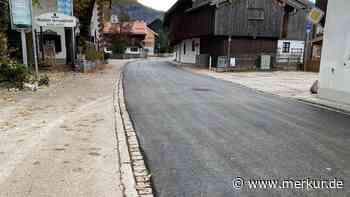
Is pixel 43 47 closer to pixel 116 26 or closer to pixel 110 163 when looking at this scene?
pixel 110 163

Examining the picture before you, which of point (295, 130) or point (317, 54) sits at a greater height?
point (317, 54)

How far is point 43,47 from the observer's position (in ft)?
72.3

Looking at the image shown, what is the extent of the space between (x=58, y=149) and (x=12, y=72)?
819 centimetres

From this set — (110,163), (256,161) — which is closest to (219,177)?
(256,161)

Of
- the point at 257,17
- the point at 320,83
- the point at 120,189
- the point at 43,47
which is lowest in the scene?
the point at 120,189

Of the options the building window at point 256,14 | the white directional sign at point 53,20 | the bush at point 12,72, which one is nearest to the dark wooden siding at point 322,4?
the white directional sign at point 53,20

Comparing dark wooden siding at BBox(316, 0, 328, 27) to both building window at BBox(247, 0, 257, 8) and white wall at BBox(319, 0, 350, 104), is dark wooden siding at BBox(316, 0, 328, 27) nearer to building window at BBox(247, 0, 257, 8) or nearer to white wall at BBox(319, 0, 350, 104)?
white wall at BBox(319, 0, 350, 104)

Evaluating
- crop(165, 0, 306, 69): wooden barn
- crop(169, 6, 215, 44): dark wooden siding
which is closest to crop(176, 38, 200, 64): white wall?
crop(169, 6, 215, 44): dark wooden siding

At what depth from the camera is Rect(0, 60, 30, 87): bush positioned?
1156 centimetres

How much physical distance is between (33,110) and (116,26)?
51.0 metres

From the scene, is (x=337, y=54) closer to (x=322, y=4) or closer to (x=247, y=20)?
(x=322, y=4)

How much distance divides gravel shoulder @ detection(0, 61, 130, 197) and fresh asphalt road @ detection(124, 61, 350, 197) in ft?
2.25
